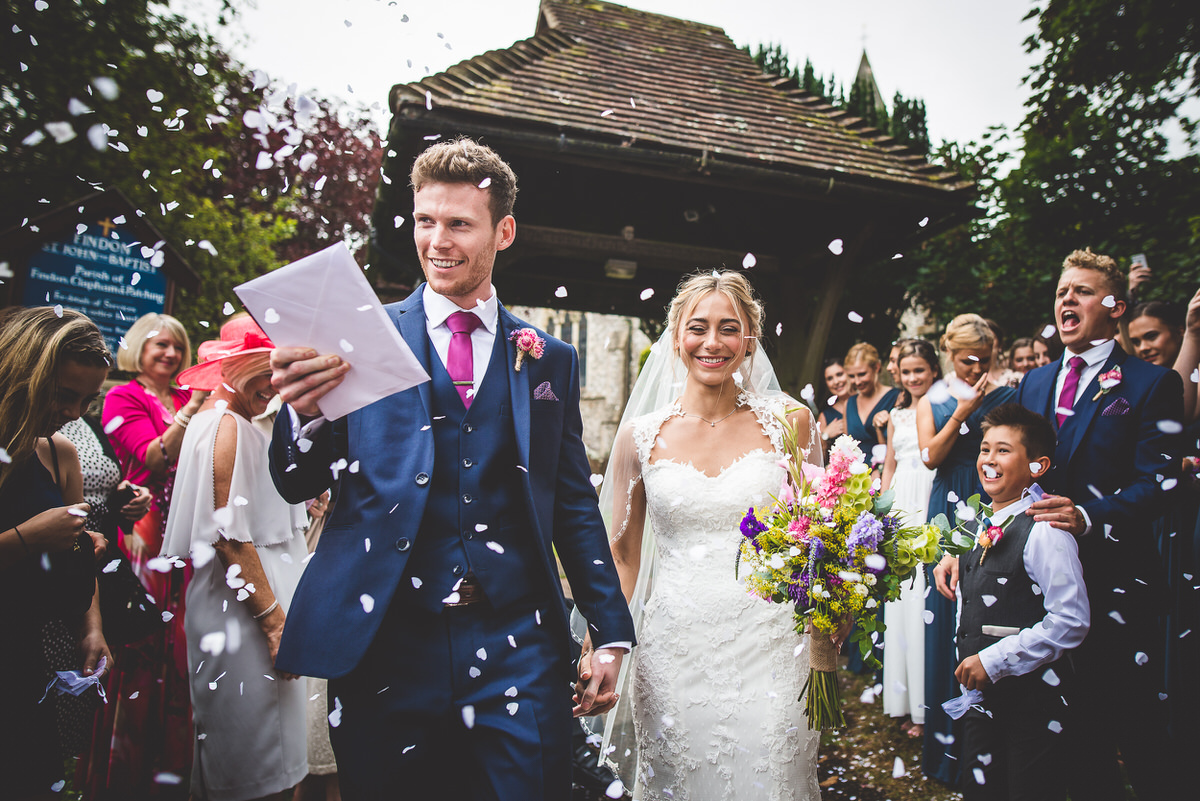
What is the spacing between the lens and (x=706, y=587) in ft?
9.30

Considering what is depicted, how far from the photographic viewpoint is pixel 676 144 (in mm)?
6656

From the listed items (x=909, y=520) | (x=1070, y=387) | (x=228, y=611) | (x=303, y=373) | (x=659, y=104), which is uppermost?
(x=659, y=104)

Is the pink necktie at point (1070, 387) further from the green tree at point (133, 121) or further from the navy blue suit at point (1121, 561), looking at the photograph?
the green tree at point (133, 121)

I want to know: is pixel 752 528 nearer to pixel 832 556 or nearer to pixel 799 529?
pixel 799 529

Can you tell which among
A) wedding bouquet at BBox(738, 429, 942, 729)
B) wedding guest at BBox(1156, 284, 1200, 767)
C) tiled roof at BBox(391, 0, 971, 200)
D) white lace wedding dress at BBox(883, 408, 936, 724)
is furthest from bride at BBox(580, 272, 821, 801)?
tiled roof at BBox(391, 0, 971, 200)

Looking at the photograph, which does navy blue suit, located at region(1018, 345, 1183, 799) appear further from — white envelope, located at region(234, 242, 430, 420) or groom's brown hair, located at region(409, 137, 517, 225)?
white envelope, located at region(234, 242, 430, 420)

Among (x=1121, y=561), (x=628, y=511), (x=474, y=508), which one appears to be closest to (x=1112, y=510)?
(x=1121, y=561)

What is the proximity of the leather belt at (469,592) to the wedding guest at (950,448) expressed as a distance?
317 centimetres

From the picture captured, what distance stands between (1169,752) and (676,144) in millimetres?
5663

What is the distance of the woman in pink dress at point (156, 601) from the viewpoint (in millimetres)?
3365

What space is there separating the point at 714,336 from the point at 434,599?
171 cm

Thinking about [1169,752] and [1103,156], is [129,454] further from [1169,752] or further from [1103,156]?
[1103,156]

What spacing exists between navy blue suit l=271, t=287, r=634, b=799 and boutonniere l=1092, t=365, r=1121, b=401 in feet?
8.65

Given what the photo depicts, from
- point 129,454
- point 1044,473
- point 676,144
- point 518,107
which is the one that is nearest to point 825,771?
point 1044,473
